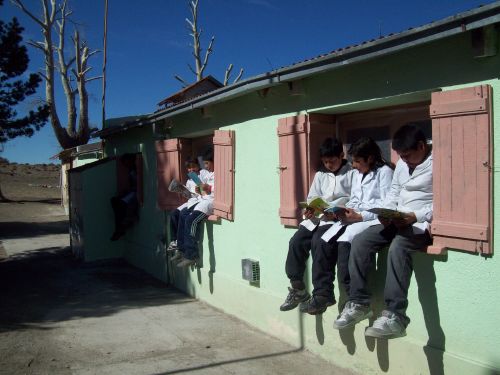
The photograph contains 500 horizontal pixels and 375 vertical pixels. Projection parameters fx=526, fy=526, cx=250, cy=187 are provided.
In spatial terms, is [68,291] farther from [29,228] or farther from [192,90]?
[29,228]

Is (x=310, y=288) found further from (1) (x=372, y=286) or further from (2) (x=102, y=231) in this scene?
(2) (x=102, y=231)

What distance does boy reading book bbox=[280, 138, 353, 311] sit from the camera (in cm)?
464

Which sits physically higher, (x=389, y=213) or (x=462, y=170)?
(x=462, y=170)

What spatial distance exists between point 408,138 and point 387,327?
53.5 inches

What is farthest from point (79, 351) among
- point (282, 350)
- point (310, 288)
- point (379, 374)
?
point (379, 374)

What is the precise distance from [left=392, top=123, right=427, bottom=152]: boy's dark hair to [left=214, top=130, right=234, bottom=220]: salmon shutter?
9.67 feet

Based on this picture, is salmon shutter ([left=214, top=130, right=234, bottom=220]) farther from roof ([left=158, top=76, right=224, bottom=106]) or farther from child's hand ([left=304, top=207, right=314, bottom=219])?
roof ([left=158, top=76, right=224, bottom=106])

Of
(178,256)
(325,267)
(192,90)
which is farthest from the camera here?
(192,90)

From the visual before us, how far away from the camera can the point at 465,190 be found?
3.58 meters

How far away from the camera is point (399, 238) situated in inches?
151

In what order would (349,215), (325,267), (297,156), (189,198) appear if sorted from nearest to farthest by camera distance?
(349,215)
(325,267)
(297,156)
(189,198)

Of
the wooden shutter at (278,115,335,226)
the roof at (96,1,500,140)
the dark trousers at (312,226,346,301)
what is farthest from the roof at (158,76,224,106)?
the dark trousers at (312,226,346,301)

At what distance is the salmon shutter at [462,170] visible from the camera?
11.4ft

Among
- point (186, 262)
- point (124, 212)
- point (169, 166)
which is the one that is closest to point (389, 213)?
point (186, 262)
